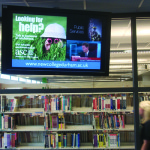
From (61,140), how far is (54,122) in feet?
1.30

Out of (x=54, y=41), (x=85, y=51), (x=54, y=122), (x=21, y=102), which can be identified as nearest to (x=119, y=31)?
(x=85, y=51)

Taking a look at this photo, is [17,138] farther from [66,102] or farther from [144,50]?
[144,50]

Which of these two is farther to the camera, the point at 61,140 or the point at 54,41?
the point at 61,140

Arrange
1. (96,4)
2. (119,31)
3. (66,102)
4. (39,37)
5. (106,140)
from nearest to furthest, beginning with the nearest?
(39,37), (96,4), (106,140), (66,102), (119,31)

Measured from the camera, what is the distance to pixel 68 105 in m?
3.82

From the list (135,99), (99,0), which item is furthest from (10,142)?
(99,0)

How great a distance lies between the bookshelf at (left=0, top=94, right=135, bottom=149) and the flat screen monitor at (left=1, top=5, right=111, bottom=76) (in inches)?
43.7

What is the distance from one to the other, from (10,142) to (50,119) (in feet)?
3.13

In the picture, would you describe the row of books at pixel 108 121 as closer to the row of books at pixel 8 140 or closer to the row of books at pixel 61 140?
the row of books at pixel 61 140

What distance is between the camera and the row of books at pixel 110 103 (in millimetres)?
3787

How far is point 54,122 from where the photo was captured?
3764 millimetres

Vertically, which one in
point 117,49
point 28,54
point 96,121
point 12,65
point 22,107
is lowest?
point 96,121

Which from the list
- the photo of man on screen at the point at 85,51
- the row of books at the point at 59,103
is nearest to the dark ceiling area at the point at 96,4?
the photo of man on screen at the point at 85,51

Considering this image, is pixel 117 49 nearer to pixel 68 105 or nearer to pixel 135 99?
pixel 135 99
